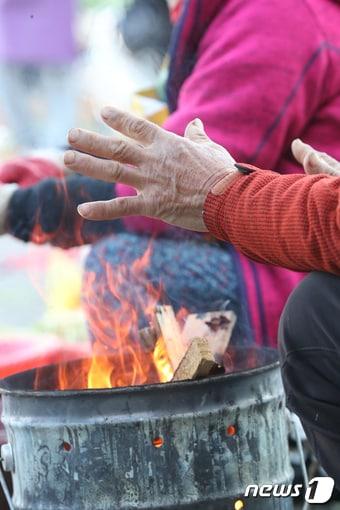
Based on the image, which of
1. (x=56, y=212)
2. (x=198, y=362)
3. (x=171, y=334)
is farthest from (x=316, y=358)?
(x=56, y=212)

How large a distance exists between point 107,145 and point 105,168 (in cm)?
5

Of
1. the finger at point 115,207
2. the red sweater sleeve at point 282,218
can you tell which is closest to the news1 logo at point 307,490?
the red sweater sleeve at point 282,218

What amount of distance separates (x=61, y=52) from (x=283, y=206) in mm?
7790

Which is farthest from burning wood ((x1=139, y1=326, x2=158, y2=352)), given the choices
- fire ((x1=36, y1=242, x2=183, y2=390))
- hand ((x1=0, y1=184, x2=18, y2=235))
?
hand ((x1=0, y1=184, x2=18, y2=235))

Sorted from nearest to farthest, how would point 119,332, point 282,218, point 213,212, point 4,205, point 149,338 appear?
point 282,218, point 213,212, point 149,338, point 119,332, point 4,205

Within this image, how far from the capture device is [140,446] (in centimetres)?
209

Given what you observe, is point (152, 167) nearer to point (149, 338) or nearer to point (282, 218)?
point (282, 218)

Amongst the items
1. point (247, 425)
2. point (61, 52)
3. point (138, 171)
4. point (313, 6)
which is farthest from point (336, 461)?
point (61, 52)

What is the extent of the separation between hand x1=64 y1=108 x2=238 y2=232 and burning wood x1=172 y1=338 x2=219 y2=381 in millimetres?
252

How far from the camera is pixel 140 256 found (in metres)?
3.07

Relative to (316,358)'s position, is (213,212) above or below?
above

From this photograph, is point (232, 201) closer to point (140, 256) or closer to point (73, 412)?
point (73, 412)

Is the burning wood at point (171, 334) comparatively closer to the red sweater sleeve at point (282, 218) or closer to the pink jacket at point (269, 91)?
the red sweater sleeve at point (282, 218)

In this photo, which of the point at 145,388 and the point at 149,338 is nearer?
the point at 145,388
